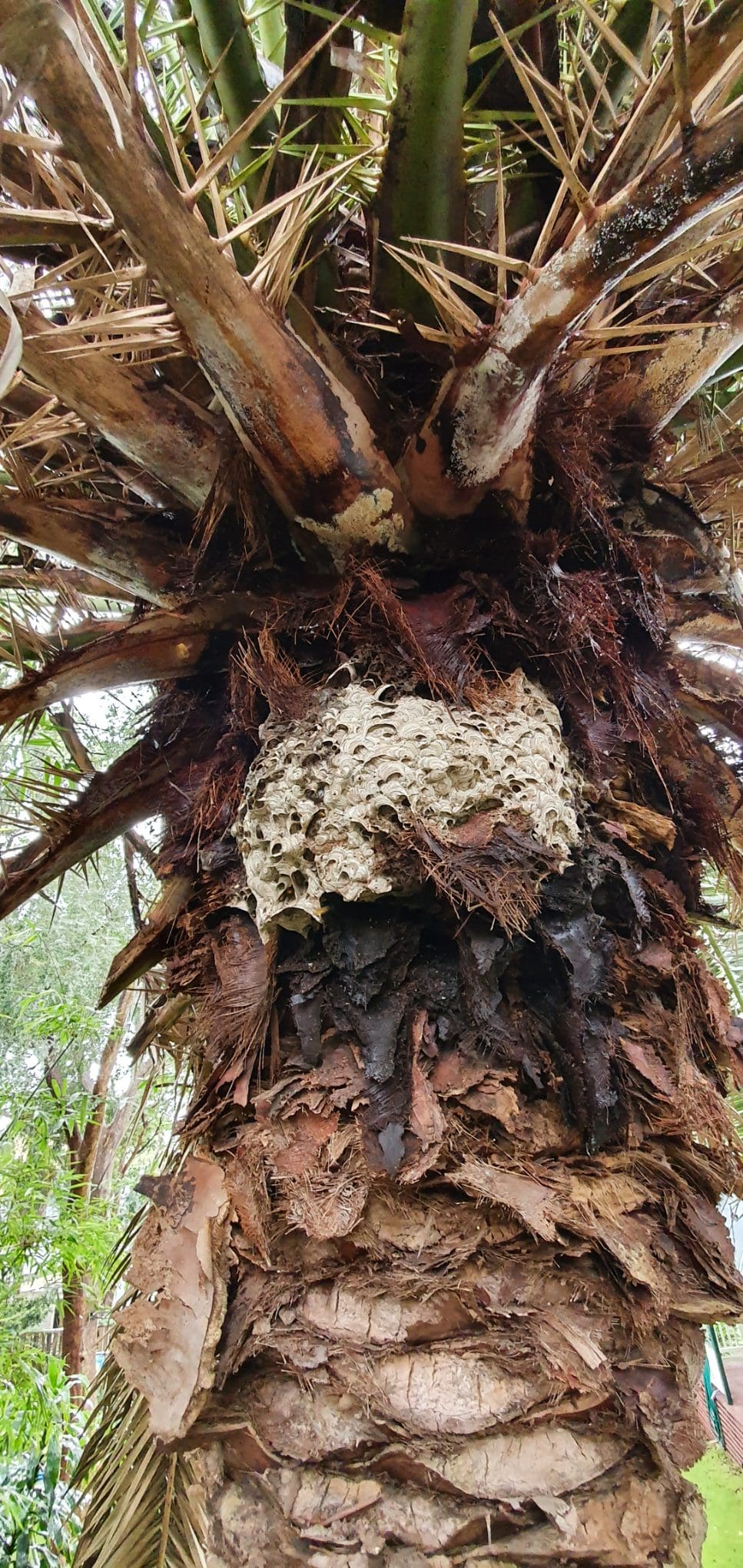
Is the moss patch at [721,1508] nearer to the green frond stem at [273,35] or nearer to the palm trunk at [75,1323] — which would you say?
the green frond stem at [273,35]

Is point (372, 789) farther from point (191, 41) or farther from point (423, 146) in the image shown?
point (191, 41)

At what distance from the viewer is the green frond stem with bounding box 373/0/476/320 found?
0.68 metres

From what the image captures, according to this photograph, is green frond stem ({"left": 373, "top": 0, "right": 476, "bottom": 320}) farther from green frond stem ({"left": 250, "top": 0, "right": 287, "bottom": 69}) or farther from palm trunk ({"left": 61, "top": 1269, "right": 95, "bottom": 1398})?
palm trunk ({"left": 61, "top": 1269, "right": 95, "bottom": 1398})

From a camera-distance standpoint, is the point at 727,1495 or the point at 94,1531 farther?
the point at 727,1495

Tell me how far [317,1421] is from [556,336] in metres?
0.87

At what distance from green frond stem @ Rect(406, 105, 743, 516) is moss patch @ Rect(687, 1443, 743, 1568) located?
4.13 feet

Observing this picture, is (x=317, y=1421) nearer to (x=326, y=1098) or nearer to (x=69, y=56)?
(x=326, y=1098)

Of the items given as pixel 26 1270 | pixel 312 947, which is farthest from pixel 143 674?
pixel 26 1270

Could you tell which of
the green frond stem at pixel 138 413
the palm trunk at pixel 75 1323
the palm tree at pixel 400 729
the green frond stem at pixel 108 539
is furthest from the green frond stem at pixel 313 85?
the palm trunk at pixel 75 1323

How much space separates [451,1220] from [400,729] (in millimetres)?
432

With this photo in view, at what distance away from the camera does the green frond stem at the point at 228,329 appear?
1.63 ft

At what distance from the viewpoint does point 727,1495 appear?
49.6 inches

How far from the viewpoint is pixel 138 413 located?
0.82 metres

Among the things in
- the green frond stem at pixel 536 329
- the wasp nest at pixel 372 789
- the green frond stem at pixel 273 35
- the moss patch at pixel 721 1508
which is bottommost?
the moss patch at pixel 721 1508
